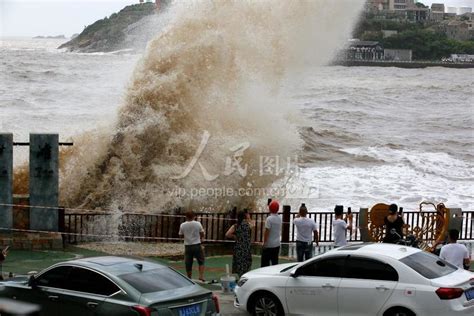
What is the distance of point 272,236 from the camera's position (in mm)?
14023

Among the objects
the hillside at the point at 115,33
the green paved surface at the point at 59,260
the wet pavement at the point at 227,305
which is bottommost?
the green paved surface at the point at 59,260

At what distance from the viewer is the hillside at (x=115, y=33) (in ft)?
452

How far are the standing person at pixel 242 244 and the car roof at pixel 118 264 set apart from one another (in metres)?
3.29

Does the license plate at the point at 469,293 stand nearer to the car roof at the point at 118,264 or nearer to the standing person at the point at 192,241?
the car roof at the point at 118,264

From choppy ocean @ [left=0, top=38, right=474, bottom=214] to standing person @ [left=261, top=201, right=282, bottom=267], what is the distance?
37.3ft

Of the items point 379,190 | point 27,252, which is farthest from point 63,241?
point 379,190

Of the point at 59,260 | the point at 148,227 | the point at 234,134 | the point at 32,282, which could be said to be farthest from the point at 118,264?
the point at 234,134

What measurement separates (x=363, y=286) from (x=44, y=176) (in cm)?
831

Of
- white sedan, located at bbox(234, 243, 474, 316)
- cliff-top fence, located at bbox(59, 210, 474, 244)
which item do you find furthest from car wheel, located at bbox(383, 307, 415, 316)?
cliff-top fence, located at bbox(59, 210, 474, 244)

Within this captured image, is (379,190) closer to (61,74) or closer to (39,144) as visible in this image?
(39,144)

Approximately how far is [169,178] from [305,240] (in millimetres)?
8050

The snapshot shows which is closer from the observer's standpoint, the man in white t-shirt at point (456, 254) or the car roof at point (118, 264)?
the car roof at point (118, 264)

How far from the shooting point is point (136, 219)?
18938mm

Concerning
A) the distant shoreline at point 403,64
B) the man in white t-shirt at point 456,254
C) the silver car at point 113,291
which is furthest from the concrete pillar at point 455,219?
the distant shoreline at point 403,64
